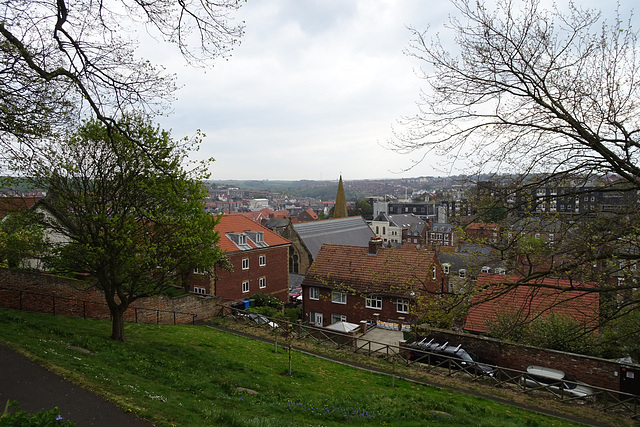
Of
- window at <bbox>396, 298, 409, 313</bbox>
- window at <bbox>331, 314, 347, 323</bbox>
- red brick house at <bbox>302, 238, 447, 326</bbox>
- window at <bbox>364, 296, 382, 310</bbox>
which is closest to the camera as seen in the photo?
window at <bbox>396, 298, 409, 313</bbox>

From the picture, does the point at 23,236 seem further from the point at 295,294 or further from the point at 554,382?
the point at 295,294

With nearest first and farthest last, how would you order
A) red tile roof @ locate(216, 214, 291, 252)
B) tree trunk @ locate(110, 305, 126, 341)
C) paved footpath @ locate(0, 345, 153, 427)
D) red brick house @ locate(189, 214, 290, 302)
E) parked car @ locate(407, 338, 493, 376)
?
paved footpath @ locate(0, 345, 153, 427) → tree trunk @ locate(110, 305, 126, 341) → parked car @ locate(407, 338, 493, 376) → red brick house @ locate(189, 214, 290, 302) → red tile roof @ locate(216, 214, 291, 252)

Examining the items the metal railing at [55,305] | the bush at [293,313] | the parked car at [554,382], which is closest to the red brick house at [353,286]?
the bush at [293,313]

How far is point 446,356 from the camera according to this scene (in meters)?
18.6

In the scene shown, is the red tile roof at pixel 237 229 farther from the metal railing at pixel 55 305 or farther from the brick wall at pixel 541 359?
the brick wall at pixel 541 359

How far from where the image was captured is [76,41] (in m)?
8.74

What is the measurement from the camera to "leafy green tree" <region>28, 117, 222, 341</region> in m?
13.6

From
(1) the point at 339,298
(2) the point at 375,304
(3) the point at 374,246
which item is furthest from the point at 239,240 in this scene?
(2) the point at 375,304

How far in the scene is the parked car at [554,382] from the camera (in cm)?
1625

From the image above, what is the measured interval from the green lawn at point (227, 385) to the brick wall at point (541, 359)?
3743 mm

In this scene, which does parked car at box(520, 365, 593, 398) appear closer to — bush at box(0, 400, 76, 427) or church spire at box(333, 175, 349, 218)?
bush at box(0, 400, 76, 427)

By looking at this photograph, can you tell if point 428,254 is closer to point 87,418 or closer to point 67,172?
point 67,172

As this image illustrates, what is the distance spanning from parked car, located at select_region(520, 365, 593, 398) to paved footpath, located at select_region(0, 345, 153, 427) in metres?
15.3

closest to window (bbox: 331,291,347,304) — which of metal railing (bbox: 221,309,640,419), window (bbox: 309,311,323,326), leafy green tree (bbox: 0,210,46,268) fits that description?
window (bbox: 309,311,323,326)
